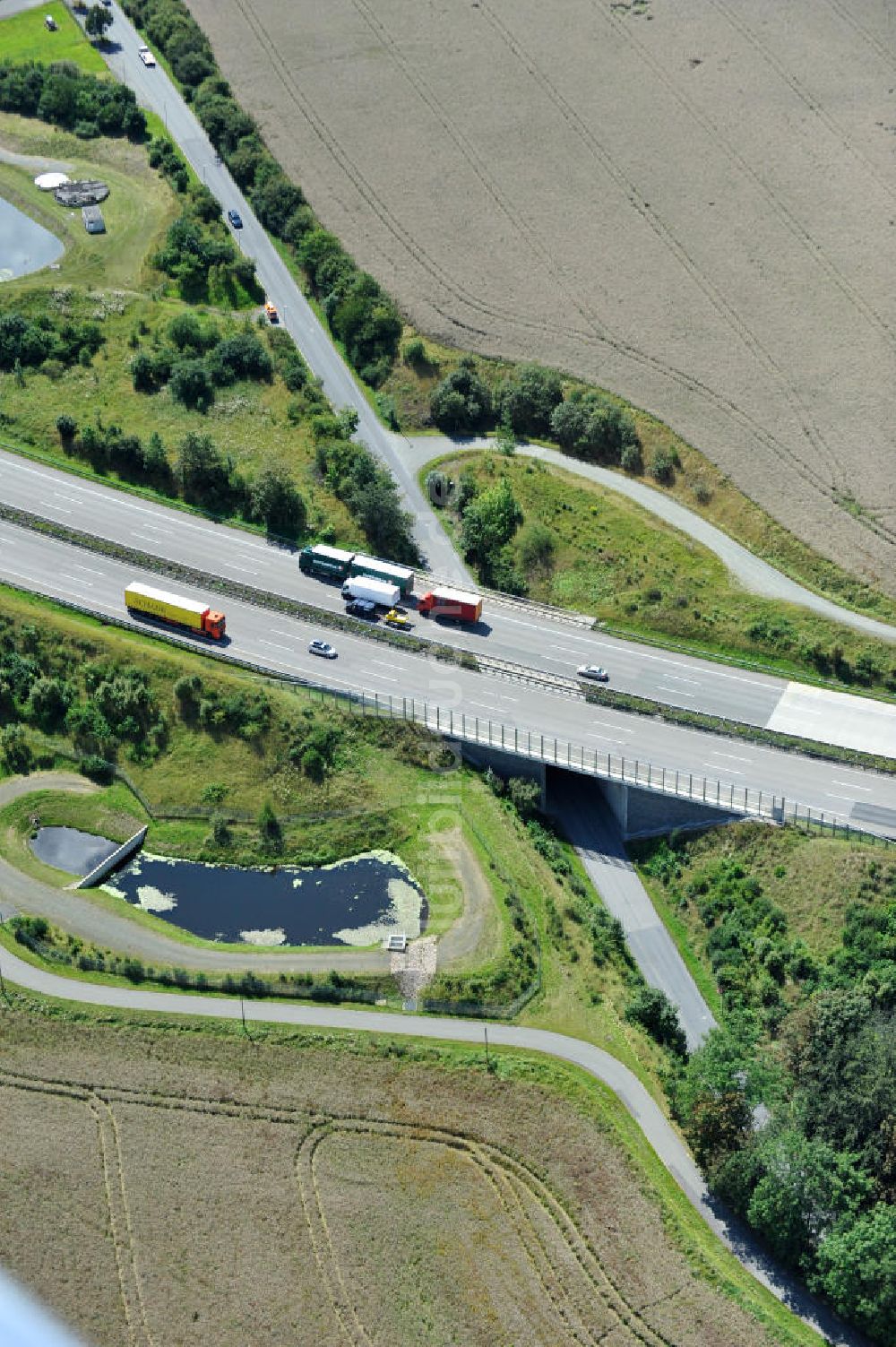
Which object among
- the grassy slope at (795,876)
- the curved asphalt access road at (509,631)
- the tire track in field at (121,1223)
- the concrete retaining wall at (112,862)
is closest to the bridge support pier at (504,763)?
the curved asphalt access road at (509,631)

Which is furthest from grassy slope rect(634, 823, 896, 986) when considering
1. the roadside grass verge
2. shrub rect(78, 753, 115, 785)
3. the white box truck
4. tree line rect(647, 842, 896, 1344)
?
shrub rect(78, 753, 115, 785)

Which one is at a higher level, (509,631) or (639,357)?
(639,357)

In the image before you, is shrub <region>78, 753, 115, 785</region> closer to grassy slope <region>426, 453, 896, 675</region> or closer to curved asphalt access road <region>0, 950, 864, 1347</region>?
curved asphalt access road <region>0, 950, 864, 1347</region>

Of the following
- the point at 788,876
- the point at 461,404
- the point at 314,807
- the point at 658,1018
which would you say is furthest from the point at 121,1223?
the point at 461,404

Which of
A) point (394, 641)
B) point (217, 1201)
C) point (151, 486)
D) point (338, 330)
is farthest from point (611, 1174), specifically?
point (338, 330)

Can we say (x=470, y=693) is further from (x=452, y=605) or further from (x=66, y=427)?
(x=66, y=427)

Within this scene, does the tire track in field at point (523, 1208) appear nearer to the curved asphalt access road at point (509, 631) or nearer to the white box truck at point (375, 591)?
the curved asphalt access road at point (509, 631)
